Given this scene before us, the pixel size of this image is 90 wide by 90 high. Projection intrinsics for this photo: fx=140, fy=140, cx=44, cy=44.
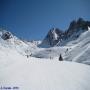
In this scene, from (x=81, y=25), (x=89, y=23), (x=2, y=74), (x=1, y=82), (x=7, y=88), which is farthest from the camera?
(x=81, y=25)

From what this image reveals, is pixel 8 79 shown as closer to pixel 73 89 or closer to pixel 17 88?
pixel 17 88

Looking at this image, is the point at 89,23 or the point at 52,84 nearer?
the point at 52,84

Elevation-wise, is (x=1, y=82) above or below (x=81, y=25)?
below

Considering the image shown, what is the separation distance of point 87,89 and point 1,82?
567 centimetres

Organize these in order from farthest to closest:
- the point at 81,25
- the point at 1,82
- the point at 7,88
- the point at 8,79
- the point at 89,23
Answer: the point at 81,25, the point at 89,23, the point at 8,79, the point at 1,82, the point at 7,88

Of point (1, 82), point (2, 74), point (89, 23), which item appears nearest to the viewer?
point (1, 82)

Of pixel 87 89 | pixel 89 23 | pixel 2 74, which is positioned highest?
pixel 89 23

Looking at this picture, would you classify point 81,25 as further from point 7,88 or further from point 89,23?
point 7,88

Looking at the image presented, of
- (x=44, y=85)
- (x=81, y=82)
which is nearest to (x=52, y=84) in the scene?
(x=44, y=85)

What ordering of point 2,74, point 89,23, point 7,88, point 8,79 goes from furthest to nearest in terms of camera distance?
point 89,23 → point 2,74 → point 8,79 → point 7,88

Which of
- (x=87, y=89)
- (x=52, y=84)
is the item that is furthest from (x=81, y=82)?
(x=52, y=84)

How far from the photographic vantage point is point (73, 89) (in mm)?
8898

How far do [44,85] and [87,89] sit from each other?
9.19 ft

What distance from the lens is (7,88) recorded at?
855 centimetres
